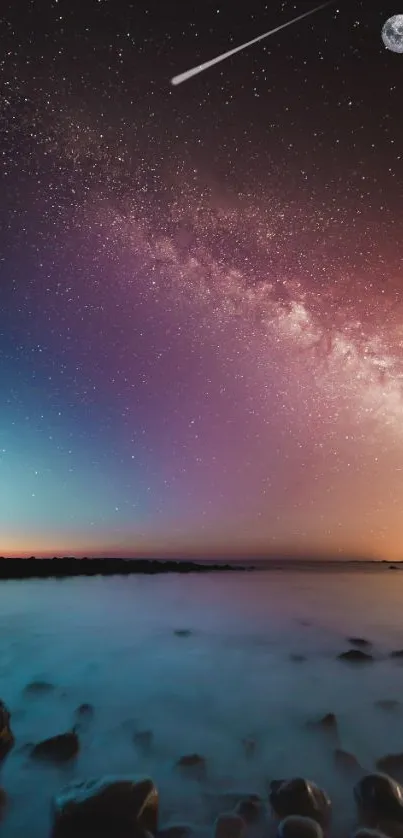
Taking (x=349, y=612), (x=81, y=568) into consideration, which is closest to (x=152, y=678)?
(x=349, y=612)

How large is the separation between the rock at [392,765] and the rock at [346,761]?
0.18 m

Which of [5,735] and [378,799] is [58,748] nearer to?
[5,735]

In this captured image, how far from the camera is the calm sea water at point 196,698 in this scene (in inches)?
136

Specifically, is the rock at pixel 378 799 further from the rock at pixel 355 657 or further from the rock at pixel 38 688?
the rock at pixel 355 657

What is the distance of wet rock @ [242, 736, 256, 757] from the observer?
405 centimetres

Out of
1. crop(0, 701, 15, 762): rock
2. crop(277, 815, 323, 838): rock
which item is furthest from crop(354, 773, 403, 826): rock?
crop(0, 701, 15, 762): rock

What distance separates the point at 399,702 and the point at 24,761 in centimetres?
464

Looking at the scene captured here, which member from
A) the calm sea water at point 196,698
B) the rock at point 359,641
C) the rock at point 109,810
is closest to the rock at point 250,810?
the calm sea water at point 196,698

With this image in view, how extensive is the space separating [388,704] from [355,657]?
2482 mm

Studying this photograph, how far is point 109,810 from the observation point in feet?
8.41

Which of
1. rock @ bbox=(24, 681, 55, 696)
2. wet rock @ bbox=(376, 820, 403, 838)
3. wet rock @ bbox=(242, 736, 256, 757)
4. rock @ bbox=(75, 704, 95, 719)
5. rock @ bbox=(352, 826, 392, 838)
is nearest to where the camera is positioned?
rock @ bbox=(352, 826, 392, 838)

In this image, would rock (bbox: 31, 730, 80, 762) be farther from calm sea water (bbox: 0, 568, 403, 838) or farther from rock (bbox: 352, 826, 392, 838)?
rock (bbox: 352, 826, 392, 838)

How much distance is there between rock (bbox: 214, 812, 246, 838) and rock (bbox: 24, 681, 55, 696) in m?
3.85

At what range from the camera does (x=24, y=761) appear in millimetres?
3686
